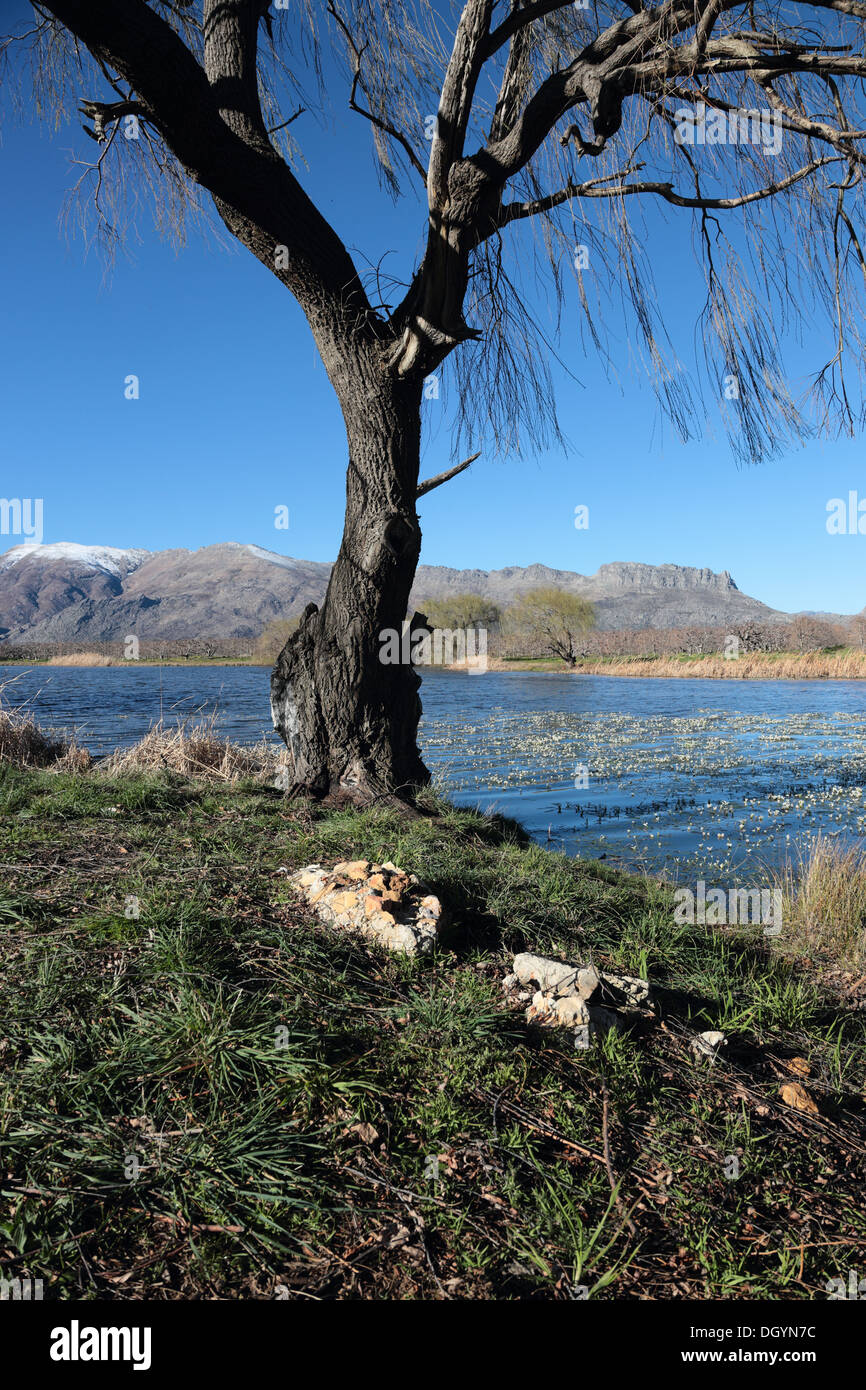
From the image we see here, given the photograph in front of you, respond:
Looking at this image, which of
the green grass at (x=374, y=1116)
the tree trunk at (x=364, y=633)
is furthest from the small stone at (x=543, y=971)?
the tree trunk at (x=364, y=633)

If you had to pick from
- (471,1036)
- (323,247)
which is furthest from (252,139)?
(471,1036)

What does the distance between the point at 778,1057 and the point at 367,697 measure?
3.49 meters

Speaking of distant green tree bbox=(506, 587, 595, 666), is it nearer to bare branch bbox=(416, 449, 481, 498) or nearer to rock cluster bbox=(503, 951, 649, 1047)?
bare branch bbox=(416, 449, 481, 498)

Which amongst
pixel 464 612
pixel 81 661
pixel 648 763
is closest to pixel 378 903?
pixel 648 763

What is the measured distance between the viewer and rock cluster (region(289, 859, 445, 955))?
10.2 ft

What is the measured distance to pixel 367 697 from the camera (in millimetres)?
5574

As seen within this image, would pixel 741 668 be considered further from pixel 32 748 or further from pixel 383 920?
pixel 383 920

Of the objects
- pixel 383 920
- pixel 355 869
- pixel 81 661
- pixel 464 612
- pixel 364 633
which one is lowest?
pixel 383 920

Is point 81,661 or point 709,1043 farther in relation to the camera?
point 81,661

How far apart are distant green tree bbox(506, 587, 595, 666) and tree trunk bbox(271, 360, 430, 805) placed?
54260 mm

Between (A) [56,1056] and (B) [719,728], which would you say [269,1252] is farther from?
(B) [719,728]

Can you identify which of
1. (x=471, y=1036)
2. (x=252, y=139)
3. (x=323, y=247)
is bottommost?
(x=471, y=1036)

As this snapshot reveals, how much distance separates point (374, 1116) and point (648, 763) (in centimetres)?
1277

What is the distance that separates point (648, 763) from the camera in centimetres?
1426
